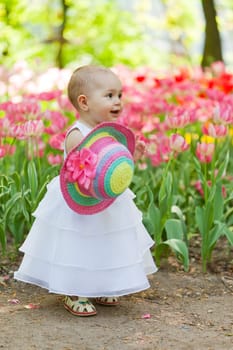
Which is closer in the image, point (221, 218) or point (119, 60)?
point (221, 218)

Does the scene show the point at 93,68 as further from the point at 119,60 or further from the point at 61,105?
the point at 119,60

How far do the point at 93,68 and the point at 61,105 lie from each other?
1525mm

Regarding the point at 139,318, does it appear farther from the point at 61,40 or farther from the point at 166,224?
the point at 61,40

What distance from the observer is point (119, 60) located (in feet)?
29.8

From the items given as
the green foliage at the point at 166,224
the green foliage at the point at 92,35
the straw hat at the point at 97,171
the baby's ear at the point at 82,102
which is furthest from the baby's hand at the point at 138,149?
the green foliage at the point at 92,35

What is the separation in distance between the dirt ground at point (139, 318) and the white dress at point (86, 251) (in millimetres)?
129

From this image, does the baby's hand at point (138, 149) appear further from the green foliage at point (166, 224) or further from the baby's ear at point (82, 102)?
the green foliage at point (166, 224)

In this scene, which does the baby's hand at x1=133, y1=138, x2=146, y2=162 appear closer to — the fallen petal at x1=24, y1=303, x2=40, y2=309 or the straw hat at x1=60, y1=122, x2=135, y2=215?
the straw hat at x1=60, y1=122, x2=135, y2=215

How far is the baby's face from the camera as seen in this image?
10.7 ft

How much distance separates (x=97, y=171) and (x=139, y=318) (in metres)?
0.66

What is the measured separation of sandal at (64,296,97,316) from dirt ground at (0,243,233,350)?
0.02 meters

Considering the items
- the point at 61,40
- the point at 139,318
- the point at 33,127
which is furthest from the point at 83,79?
the point at 61,40

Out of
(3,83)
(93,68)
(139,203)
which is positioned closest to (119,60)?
(3,83)

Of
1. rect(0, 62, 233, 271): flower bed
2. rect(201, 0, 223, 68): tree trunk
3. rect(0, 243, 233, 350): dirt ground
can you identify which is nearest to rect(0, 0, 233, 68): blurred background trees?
rect(201, 0, 223, 68): tree trunk
